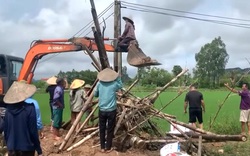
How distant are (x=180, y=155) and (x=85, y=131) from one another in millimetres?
3511

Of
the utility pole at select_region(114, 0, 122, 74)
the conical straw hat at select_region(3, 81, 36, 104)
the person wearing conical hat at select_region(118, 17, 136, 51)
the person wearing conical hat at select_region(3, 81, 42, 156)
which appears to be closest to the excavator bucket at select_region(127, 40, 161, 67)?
→ the person wearing conical hat at select_region(118, 17, 136, 51)

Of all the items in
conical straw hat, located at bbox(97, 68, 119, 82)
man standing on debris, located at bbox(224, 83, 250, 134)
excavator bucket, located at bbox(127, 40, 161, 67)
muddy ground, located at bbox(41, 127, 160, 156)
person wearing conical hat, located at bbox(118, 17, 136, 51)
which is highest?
person wearing conical hat, located at bbox(118, 17, 136, 51)

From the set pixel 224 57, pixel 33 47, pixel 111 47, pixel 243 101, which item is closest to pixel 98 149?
pixel 111 47

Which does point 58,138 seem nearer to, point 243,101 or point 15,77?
point 15,77

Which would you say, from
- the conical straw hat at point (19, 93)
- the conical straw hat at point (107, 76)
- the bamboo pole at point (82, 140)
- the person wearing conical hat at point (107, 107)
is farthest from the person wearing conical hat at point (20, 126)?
the bamboo pole at point (82, 140)

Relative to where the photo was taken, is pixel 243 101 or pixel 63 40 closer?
pixel 63 40

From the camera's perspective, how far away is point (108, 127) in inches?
345

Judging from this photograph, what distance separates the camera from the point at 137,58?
9375mm

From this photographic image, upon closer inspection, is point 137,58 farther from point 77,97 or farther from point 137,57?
point 77,97

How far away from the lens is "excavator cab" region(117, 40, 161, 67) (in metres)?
9.12

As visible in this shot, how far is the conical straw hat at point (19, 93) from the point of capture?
5.98m

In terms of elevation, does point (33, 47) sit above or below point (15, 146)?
above

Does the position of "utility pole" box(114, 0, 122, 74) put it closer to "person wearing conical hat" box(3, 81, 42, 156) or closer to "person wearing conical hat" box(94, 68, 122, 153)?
"person wearing conical hat" box(94, 68, 122, 153)

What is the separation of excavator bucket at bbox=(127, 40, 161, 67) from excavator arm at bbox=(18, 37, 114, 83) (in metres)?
1.34
